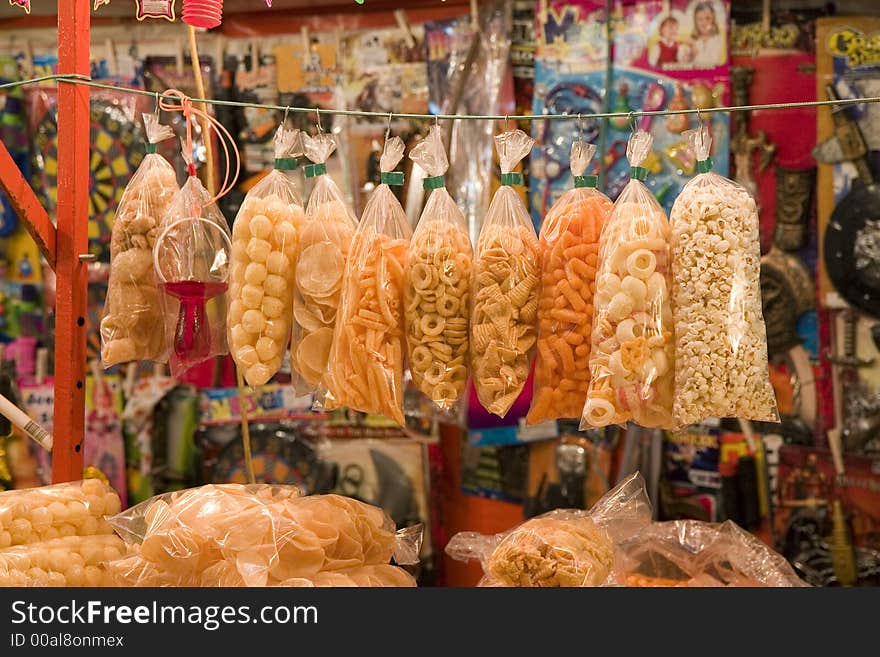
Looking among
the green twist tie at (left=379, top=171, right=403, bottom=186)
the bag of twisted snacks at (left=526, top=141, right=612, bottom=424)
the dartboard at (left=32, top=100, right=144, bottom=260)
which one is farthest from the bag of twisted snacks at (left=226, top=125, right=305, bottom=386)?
the dartboard at (left=32, top=100, right=144, bottom=260)

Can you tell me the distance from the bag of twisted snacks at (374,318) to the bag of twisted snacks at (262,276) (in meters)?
0.10

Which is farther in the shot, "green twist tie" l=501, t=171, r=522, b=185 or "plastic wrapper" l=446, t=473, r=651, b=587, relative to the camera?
"green twist tie" l=501, t=171, r=522, b=185

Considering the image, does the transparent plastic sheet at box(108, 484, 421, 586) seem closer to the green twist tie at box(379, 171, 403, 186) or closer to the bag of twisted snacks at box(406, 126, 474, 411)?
the bag of twisted snacks at box(406, 126, 474, 411)

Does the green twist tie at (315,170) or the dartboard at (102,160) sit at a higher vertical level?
the dartboard at (102,160)

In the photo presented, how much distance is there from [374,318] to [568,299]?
30 centimetres

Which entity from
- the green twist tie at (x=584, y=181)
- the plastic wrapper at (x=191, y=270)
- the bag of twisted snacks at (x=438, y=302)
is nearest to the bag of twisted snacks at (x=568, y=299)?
the green twist tie at (x=584, y=181)

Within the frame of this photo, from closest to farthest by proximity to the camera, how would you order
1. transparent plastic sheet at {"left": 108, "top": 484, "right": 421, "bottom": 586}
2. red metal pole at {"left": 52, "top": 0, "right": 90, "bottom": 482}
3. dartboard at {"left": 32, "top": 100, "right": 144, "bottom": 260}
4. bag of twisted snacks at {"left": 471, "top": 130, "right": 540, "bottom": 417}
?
transparent plastic sheet at {"left": 108, "top": 484, "right": 421, "bottom": 586}
bag of twisted snacks at {"left": 471, "top": 130, "right": 540, "bottom": 417}
red metal pole at {"left": 52, "top": 0, "right": 90, "bottom": 482}
dartboard at {"left": 32, "top": 100, "right": 144, "bottom": 260}

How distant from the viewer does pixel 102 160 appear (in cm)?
309

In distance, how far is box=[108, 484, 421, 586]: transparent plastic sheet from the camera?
4.65ft

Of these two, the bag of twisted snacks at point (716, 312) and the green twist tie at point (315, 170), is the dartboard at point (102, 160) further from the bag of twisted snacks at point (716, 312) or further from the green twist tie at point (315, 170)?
the bag of twisted snacks at point (716, 312)

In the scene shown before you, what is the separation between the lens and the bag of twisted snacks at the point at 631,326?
147cm

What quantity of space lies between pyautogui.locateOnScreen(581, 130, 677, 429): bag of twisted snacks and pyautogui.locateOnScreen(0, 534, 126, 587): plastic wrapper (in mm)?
769

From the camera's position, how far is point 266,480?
3.01 m
